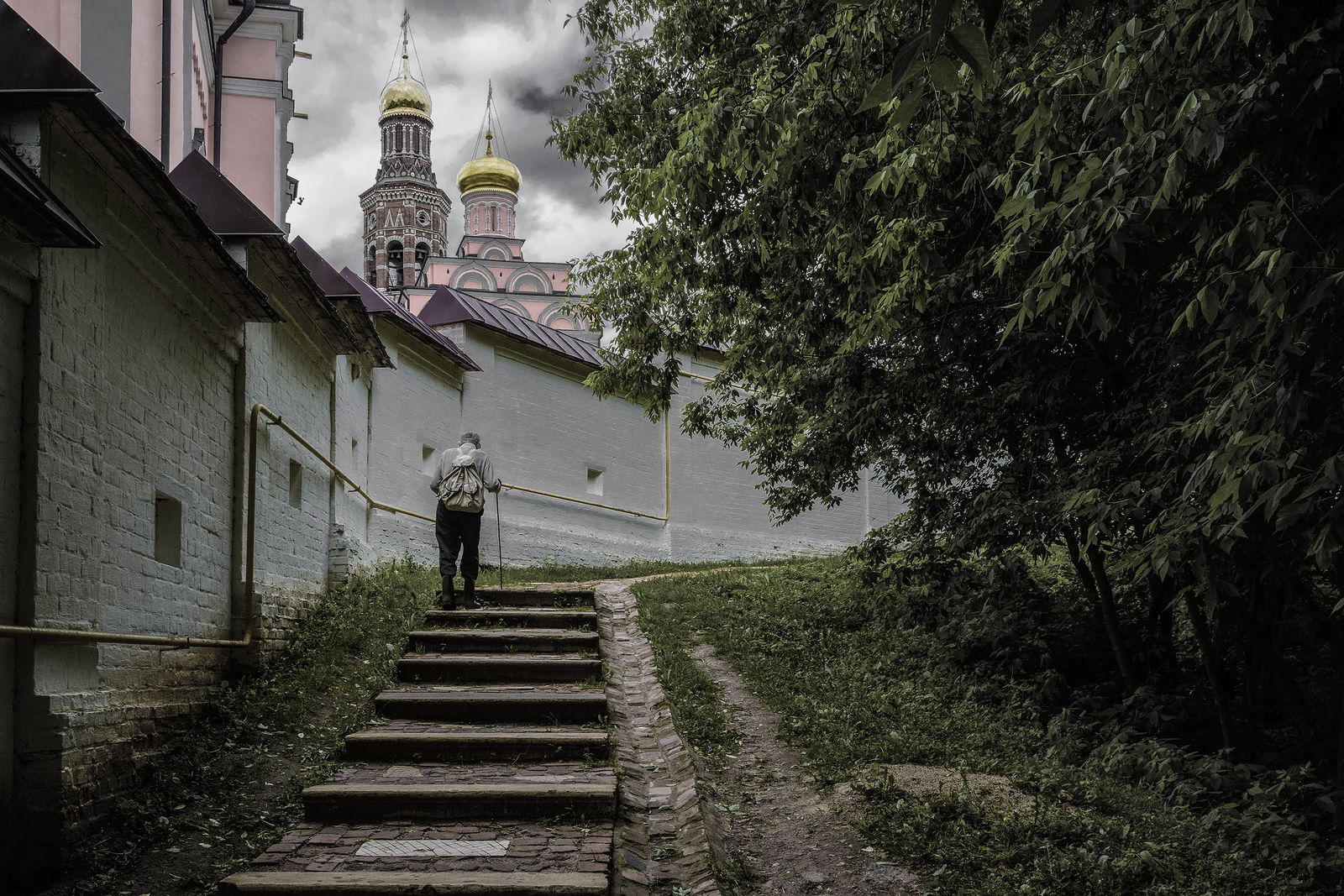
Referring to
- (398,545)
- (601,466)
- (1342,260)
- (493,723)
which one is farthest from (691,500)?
(1342,260)

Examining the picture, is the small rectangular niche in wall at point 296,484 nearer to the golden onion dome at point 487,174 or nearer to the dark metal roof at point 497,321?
the dark metal roof at point 497,321

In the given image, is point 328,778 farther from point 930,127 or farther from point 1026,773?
point 930,127

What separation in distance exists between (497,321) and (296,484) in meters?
8.02

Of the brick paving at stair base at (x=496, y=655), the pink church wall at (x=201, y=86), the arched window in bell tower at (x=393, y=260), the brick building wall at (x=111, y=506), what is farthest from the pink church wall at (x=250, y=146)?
the arched window in bell tower at (x=393, y=260)

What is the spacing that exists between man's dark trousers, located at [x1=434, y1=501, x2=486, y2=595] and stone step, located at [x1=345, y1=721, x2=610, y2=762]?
3120 millimetres

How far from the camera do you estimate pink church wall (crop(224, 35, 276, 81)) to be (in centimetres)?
1376

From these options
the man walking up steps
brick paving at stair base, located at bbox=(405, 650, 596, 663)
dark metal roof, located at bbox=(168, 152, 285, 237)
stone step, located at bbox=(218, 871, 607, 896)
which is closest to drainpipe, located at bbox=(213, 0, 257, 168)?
the man walking up steps

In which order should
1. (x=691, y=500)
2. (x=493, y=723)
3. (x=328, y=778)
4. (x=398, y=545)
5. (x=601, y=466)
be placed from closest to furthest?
1. (x=328, y=778)
2. (x=493, y=723)
3. (x=398, y=545)
4. (x=601, y=466)
5. (x=691, y=500)

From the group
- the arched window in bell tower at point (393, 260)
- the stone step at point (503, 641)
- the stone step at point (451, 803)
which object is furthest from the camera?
the arched window in bell tower at point (393, 260)

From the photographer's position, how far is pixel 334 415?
34.9ft

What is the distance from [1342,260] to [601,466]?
579 inches

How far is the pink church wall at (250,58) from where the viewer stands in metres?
13.8

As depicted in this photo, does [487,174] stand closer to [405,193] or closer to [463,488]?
[405,193]

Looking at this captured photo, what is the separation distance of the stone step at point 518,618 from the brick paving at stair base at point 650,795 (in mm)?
467
